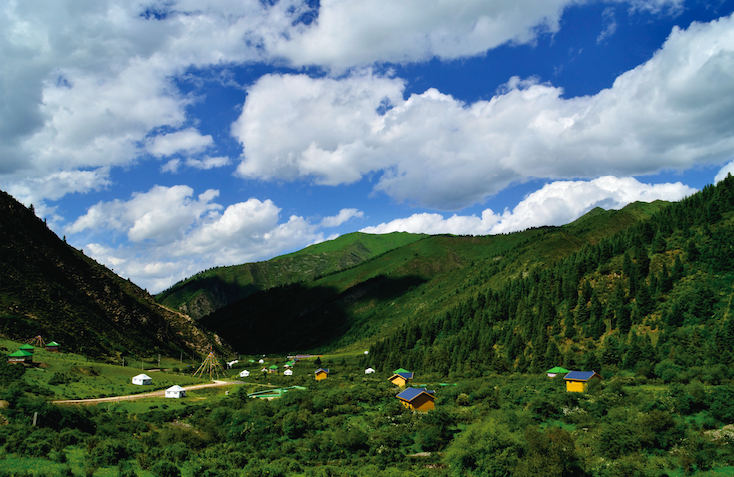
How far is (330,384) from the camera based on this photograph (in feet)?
284

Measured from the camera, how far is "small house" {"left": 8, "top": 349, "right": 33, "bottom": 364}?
63.9 metres

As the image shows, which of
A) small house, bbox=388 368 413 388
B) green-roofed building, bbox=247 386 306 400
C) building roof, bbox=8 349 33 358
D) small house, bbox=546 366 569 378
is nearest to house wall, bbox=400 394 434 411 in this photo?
small house, bbox=388 368 413 388

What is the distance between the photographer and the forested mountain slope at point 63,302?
89125 mm

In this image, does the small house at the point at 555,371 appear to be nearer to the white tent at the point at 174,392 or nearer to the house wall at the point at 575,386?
the house wall at the point at 575,386

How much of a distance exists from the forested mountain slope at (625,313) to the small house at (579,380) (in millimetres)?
9251

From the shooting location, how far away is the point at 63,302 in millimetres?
100562

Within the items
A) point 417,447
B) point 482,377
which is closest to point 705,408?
point 417,447

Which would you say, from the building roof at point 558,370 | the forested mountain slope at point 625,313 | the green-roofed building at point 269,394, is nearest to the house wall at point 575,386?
the building roof at point 558,370

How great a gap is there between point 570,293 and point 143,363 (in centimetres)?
9907

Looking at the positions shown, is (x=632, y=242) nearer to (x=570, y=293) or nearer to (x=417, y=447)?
(x=570, y=293)

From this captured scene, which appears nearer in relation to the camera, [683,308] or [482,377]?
[683,308]

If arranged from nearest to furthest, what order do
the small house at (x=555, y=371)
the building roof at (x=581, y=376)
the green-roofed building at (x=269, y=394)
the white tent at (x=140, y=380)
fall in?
1. the building roof at (x=581, y=376)
2. the green-roofed building at (x=269, y=394)
3. the white tent at (x=140, y=380)
4. the small house at (x=555, y=371)

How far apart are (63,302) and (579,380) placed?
111 metres

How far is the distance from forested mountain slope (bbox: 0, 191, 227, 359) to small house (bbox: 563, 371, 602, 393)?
301ft
